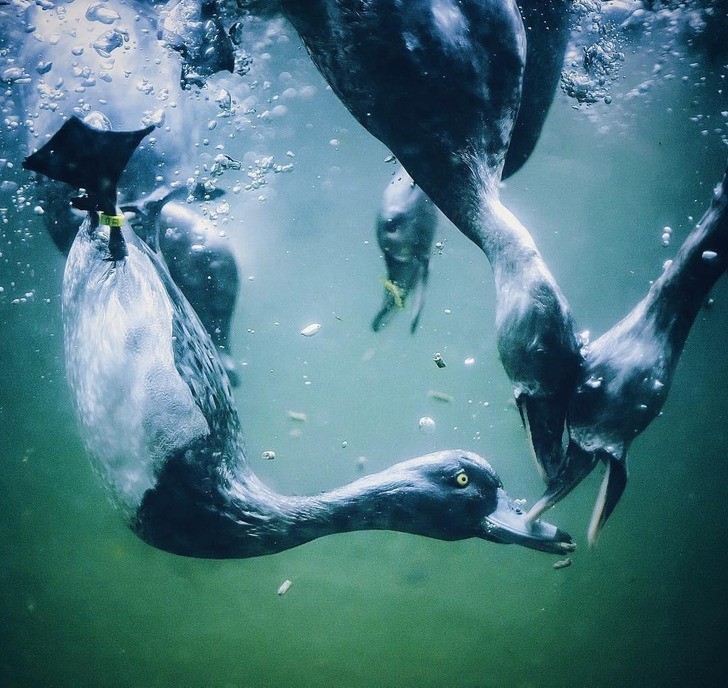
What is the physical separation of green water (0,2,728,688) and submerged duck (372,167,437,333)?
2009mm

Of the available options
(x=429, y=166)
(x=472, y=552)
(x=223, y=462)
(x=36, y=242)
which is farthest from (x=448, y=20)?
(x=472, y=552)

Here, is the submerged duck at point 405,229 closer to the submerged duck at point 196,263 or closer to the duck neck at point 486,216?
the duck neck at point 486,216

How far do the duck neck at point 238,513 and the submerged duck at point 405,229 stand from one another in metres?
1.85

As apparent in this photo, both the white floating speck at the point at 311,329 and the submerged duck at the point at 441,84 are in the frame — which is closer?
the submerged duck at the point at 441,84

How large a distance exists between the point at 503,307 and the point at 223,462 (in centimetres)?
197

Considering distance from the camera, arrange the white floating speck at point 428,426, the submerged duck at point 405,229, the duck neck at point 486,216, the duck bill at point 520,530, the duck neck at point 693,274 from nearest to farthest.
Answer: the duck neck at point 693,274 < the duck neck at point 486,216 < the duck bill at point 520,530 < the submerged duck at point 405,229 < the white floating speck at point 428,426

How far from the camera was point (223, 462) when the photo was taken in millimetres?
3113

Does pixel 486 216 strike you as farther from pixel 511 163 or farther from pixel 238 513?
pixel 238 513

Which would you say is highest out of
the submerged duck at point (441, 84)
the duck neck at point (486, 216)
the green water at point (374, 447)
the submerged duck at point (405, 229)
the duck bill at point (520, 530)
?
the submerged duck at point (441, 84)

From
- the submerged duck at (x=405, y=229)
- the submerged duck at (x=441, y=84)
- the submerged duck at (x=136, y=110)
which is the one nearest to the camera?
the submerged duck at (x=441, y=84)

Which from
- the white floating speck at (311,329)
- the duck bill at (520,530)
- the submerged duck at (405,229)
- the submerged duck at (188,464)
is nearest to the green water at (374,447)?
the white floating speck at (311,329)

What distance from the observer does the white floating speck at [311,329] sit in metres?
13.7

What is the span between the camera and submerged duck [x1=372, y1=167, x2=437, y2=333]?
3.99 meters

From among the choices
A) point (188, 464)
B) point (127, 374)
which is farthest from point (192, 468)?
point (127, 374)
